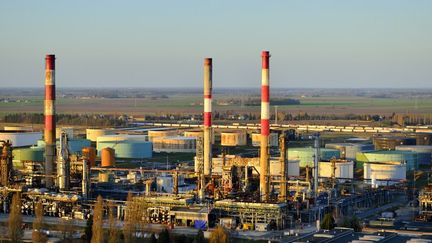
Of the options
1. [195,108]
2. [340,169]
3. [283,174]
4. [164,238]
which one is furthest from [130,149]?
[195,108]

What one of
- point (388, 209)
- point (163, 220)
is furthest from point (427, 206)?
point (163, 220)

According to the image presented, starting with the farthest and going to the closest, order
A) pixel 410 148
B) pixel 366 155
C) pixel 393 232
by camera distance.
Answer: pixel 410 148 < pixel 366 155 < pixel 393 232

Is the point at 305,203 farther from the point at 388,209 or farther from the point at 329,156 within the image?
the point at 329,156

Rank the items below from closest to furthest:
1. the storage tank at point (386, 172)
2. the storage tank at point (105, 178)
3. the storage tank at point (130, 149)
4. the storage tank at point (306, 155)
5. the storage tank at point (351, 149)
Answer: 1. the storage tank at point (105, 178)
2. the storage tank at point (386, 172)
3. the storage tank at point (306, 155)
4. the storage tank at point (351, 149)
5. the storage tank at point (130, 149)

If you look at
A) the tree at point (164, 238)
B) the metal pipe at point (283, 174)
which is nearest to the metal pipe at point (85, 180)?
the metal pipe at point (283, 174)

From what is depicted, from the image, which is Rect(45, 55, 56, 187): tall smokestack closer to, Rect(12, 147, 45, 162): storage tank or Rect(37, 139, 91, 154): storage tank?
Rect(12, 147, 45, 162): storage tank

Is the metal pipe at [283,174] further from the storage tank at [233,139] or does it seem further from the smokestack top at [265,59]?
the storage tank at [233,139]

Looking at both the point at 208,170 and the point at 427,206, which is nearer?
the point at 427,206
